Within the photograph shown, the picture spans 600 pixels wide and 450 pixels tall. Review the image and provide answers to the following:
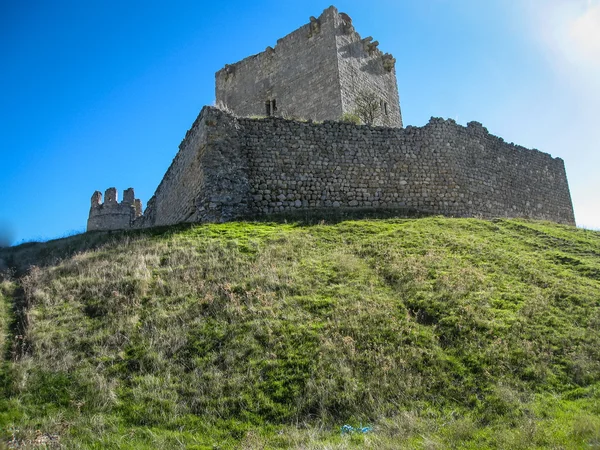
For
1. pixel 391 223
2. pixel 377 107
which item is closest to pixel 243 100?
pixel 377 107

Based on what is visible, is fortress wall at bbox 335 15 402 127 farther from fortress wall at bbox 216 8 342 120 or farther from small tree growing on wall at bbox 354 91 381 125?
fortress wall at bbox 216 8 342 120

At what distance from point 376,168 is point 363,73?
8091mm

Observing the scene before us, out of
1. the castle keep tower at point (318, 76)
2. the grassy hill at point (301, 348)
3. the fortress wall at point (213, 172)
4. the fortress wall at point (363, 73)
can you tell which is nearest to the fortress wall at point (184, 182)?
the fortress wall at point (213, 172)

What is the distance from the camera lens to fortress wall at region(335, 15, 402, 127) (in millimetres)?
23377

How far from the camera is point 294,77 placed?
2469cm

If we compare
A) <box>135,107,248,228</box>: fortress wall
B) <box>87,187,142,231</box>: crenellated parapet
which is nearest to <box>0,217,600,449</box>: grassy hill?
<box>135,107,248,228</box>: fortress wall

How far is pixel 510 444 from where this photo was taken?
6.09 m

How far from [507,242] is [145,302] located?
394 inches

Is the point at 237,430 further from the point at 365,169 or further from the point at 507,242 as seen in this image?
the point at 365,169

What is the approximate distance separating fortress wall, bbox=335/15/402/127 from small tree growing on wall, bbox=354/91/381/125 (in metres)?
0.20

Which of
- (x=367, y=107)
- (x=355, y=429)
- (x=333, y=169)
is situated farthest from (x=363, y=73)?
(x=355, y=429)

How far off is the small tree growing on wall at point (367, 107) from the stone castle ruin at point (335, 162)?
0.66 feet

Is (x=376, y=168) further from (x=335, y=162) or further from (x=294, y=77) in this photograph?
(x=294, y=77)

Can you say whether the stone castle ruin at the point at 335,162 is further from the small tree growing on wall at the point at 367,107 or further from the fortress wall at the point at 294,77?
the small tree growing on wall at the point at 367,107
